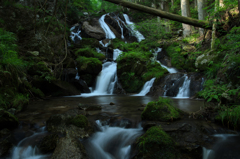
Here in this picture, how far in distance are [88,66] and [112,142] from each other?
9577 millimetres

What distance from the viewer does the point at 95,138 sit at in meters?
3.86

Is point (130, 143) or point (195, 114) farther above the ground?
point (195, 114)

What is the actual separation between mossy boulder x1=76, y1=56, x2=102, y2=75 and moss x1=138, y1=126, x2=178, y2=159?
10.2 m

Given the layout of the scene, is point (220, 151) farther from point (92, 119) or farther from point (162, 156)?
point (92, 119)

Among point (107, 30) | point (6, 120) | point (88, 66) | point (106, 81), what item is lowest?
point (6, 120)

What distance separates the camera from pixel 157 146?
2941 mm

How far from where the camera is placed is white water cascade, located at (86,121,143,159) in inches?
134

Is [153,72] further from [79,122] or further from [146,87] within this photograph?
[79,122]

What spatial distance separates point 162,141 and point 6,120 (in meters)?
3.69

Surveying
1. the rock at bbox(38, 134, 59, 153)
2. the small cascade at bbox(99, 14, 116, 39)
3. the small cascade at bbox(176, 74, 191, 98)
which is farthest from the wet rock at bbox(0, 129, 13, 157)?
the small cascade at bbox(99, 14, 116, 39)

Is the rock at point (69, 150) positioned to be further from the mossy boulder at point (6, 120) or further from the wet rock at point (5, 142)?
the mossy boulder at point (6, 120)

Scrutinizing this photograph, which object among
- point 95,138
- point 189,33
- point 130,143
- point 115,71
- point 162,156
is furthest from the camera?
point 189,33

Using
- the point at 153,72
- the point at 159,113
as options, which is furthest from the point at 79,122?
the point at 153,72

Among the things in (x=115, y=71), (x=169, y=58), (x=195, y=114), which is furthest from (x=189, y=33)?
(x=195, y=114)
